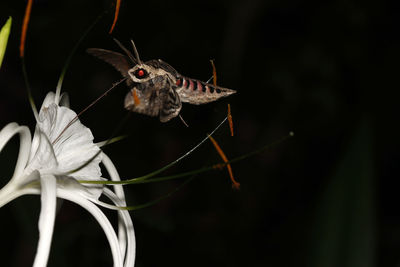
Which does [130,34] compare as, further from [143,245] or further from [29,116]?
[143,245]

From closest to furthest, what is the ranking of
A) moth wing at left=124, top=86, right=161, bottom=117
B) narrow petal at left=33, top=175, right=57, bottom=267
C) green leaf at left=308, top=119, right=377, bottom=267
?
1. narrow petal at left=33, top=175, right=57, bottom=267
2. moth wing at left=124, top=86, right=161, bottom=117
3. green leaf at left=308, top=119, right=377, bottom=267

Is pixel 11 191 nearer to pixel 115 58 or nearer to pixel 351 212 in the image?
pixel 115 58

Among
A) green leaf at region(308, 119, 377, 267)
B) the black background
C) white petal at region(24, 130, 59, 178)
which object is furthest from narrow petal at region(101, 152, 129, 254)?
the black background

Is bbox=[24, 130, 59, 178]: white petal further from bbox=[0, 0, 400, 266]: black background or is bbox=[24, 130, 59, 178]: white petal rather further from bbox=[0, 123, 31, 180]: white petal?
bbox=[0, 0, 400, 266]: black background

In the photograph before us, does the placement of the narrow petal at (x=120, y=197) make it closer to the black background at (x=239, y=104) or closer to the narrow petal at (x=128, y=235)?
the narrow petal at (x=128, y=235)

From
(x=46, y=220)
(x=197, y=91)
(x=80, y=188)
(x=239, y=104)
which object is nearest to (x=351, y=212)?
(x=197, y=91)
